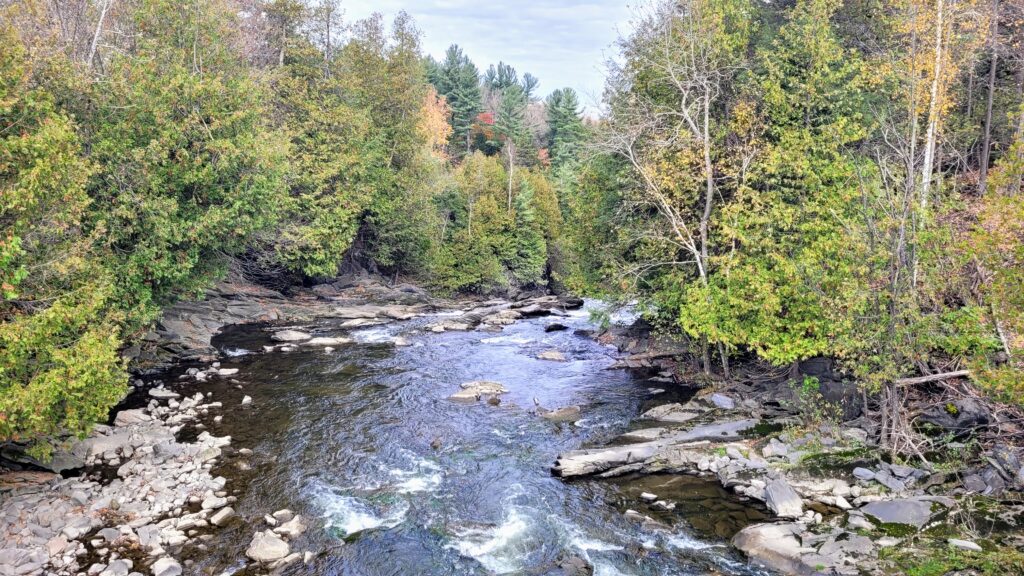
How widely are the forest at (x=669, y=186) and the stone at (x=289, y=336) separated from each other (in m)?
5.36

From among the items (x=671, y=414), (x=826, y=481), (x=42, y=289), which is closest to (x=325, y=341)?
(x=42, y=289)

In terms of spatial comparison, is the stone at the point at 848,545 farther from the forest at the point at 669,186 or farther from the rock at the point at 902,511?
the forest at the point at 669,186

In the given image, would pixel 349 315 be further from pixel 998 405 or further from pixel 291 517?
pixel 998 405

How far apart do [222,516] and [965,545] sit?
14368 millimetres

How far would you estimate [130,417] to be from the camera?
1727cm

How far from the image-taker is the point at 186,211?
73.6 ft

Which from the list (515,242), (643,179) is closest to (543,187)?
(515,242)

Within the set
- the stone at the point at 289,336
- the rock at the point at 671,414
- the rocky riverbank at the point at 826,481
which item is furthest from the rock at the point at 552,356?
the stone at the point at 289,336

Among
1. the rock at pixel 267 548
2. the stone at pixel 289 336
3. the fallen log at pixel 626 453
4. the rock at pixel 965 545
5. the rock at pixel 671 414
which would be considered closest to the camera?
the rock at pixel 965 545

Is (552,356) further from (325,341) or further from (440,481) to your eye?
(440,481)

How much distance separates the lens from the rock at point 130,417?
55.6ft

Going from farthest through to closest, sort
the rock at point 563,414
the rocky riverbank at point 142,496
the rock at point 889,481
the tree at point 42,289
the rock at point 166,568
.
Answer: the rock at point 563,414 → the rock at point 889,481 → the tree at point 42,289 → the rocky riverbank at point 142,496 → the rock at point 166,568

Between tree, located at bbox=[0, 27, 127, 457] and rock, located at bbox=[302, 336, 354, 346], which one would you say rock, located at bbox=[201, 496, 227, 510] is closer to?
tree, located at bbox=[0, 27, 127, 457]

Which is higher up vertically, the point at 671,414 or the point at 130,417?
the point at 130,417
